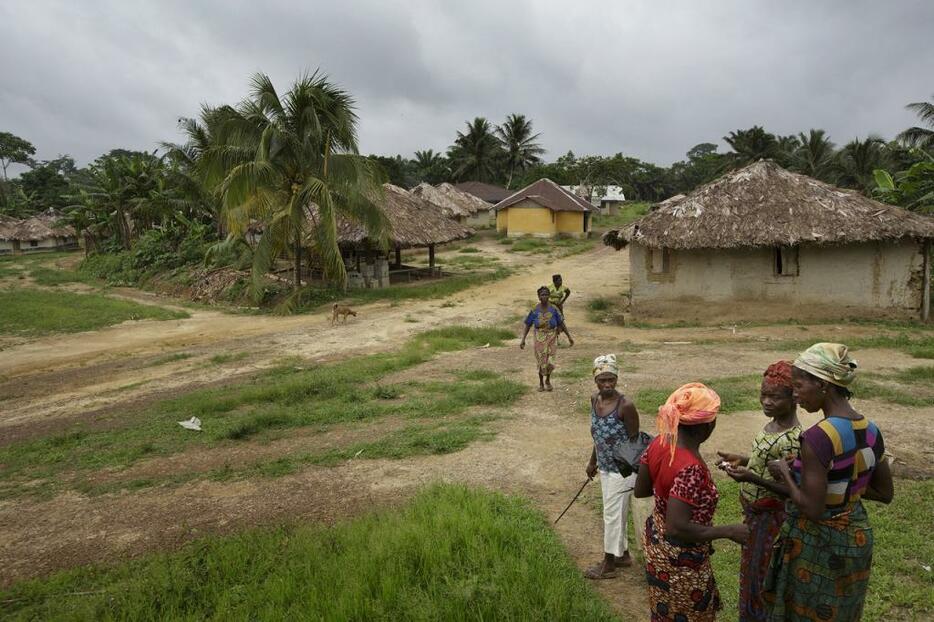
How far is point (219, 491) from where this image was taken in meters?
5.65

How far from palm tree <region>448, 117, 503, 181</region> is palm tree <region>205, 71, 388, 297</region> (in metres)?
35.8

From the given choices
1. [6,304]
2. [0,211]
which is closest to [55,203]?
[0,211]

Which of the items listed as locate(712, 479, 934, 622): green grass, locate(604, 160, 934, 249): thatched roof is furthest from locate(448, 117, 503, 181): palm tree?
locate(712, 479, 934, 622): green grass

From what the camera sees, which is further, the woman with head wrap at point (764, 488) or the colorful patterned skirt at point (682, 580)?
the woman with head wrap at point (764, 488)

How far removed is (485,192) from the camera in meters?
47.1

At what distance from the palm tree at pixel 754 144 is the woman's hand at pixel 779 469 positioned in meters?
39.1

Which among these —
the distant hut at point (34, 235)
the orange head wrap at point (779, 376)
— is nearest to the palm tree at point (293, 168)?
the orange head wrap at point (779, 376)

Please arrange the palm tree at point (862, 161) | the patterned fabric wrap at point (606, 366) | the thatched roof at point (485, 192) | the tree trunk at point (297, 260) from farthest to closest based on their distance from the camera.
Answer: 1. the thatched roof at point (485, 192)
2. the palm tree at point (862, 161)
3. the tree trunk at point (297, 260)
4. the patterned fabric wrap at point (606, 366)

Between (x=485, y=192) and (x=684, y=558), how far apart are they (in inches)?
1799

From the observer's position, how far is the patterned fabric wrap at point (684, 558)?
2494mm

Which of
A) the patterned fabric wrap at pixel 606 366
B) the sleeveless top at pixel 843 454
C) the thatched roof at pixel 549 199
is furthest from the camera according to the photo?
the thatched roof at pixel 549 199

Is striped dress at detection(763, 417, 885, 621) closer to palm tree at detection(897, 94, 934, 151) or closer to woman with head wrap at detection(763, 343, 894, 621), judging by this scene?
woman with head wrap at detection(763, 343, 894, 621)

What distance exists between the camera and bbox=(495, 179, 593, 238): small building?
3428 centimetres

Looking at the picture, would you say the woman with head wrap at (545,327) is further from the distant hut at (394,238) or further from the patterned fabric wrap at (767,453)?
the distant hut at (394,238)
